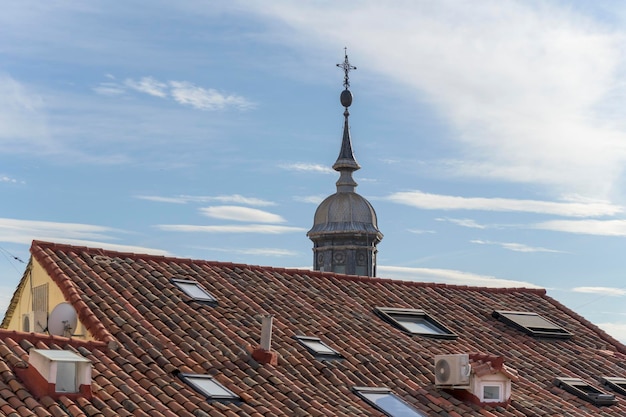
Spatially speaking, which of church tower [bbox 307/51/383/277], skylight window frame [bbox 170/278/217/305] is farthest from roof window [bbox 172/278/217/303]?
church tower [bbox 307/51/383/277]

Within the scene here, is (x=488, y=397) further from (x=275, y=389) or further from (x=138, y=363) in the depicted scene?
(x=138, y=363)

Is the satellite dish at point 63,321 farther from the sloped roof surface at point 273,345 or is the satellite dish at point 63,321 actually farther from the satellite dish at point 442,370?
the satellite dish at point 442,370

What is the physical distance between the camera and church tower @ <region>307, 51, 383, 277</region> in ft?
142

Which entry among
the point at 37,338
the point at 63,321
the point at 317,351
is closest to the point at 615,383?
the point at 317,351

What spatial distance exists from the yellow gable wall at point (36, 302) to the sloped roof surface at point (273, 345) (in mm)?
299

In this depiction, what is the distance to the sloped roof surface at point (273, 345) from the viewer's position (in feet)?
61.6

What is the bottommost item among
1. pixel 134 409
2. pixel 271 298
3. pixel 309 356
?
pixel 134 409

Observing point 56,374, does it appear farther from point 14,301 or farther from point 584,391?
point 584,391

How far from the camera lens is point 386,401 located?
2120 centimetres

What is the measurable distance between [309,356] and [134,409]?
503cm

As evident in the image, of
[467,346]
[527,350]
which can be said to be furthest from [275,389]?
[527,350]

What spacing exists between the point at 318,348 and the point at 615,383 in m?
8.03

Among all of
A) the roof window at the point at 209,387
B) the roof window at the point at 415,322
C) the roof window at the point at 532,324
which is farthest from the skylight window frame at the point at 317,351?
the roof window at the point at 532,324

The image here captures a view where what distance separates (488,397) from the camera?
894 inches
